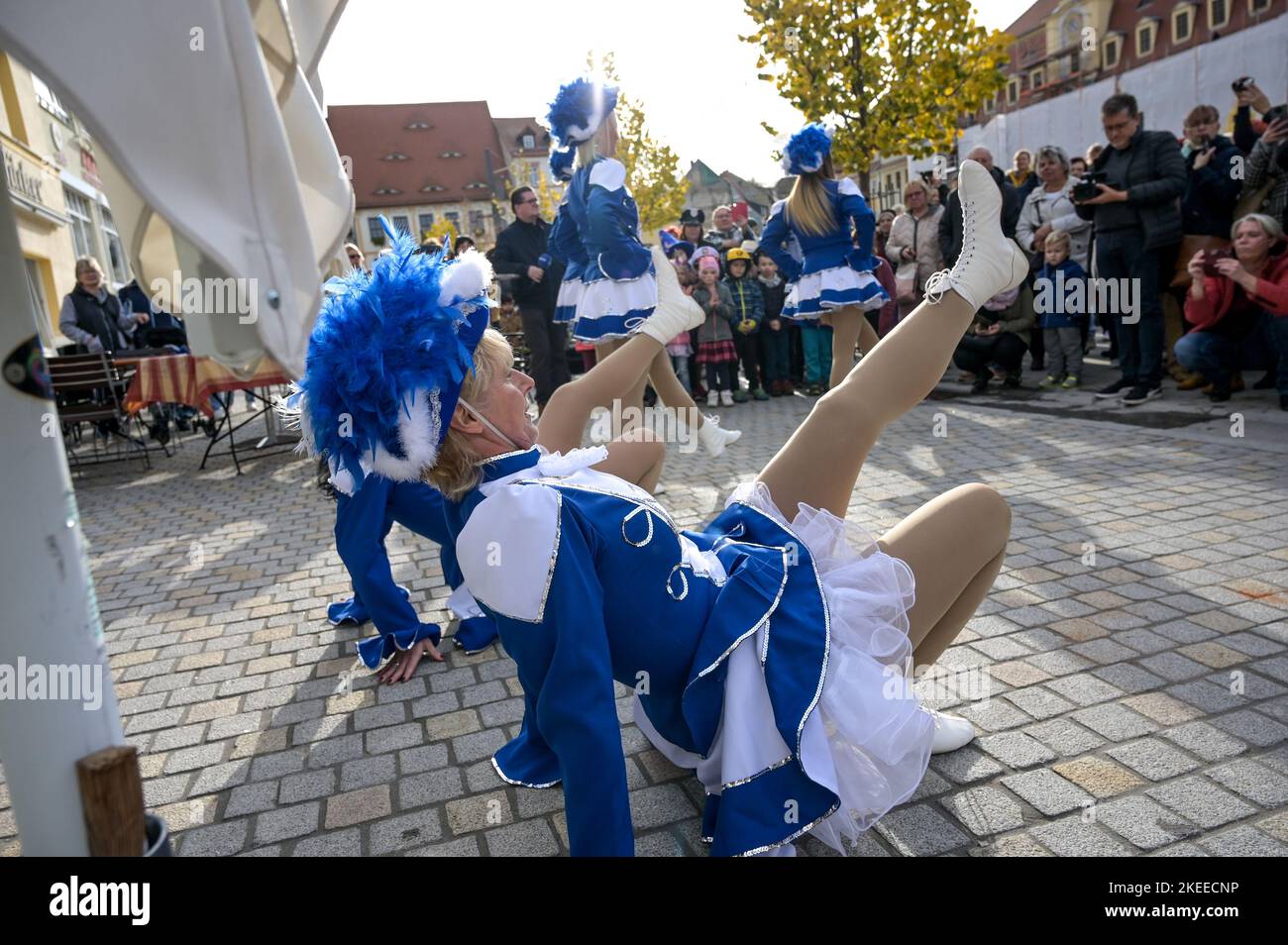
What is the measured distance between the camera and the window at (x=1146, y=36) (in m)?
41.8

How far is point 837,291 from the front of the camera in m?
7.44

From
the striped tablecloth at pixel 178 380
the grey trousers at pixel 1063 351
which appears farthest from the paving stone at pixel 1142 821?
the striped tablecloth at pixel 178 380

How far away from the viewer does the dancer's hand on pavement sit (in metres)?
3.62

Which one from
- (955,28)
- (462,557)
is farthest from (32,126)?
(955,28)

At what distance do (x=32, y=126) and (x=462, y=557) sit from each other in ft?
4.64

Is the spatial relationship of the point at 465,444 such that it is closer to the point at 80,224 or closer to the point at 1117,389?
the point at 1117,389

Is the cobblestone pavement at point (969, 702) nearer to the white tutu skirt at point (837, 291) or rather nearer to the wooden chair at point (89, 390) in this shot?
the white tutu skirt at point (837, 291)

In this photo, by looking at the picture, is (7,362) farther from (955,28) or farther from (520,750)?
(955,28)

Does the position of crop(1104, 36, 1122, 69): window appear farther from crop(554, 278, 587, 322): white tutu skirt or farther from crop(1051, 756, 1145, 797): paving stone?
crop(1051, 756, 1145, 797): paving stone

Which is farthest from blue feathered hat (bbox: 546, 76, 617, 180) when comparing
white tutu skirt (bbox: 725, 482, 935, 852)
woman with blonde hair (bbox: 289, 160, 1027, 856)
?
white tutu skirt (bbox: 725, 482, 935, 852)

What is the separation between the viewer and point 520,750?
2809 mm

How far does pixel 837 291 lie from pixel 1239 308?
326cm

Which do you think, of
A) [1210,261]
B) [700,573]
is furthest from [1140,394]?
[700,573]
